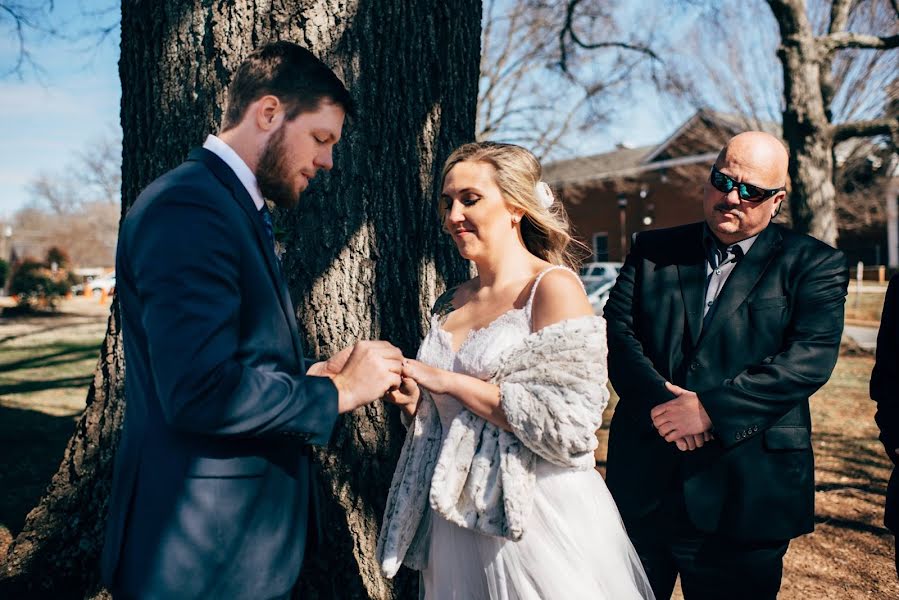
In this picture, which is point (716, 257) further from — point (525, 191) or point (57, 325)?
point (57, 325)

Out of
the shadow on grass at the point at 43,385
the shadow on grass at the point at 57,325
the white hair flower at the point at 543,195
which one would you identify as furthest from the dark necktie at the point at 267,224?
the shadow on grass at the point at 57,325

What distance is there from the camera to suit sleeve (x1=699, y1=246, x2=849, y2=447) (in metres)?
2.79

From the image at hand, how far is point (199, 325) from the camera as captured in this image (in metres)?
1.70

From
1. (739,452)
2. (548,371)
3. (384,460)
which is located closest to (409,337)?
(384,460)

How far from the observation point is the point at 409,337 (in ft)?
11.1

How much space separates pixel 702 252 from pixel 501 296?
107 centimetres

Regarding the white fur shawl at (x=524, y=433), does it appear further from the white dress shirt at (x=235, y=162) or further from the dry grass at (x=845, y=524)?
the dry grass at (x=845, y=524)

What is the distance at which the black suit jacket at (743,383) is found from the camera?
283 cm

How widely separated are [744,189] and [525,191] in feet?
3.11

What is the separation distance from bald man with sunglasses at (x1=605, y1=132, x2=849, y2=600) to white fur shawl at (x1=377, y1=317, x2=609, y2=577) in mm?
676

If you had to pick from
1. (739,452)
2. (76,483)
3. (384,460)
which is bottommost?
(76,483)

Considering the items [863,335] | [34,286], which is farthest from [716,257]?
[34,286]

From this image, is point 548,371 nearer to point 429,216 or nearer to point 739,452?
point 739,452

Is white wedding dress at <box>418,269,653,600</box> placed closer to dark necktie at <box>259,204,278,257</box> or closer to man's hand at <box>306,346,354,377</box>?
man's hand at <box>306,346,354,377</box>
